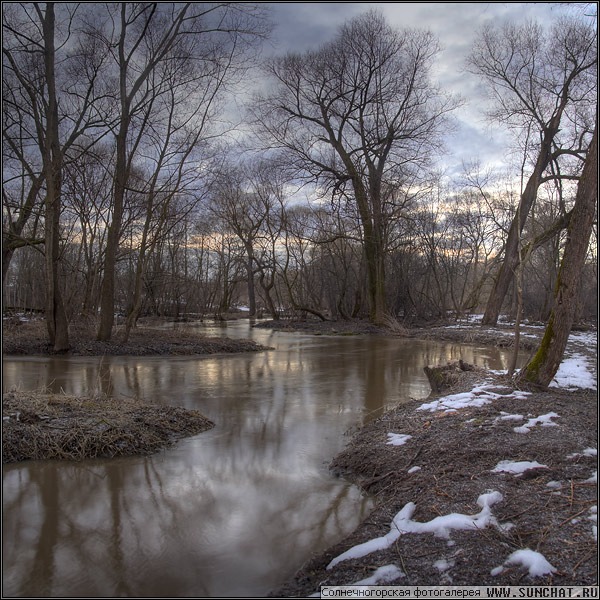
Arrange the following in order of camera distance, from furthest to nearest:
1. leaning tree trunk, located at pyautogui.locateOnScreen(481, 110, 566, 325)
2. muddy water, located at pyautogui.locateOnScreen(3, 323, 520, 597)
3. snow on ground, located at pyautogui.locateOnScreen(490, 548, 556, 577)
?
leaning tree trunk, located at pyautogui.locateOnScreen(481, 110, 566, 325), muddy water, located at pyautogui.locateOnScreen(3, 323, 520, 597), snow on ground, located at pyautogui.locateOnScreen(490, 548, 556, 577)

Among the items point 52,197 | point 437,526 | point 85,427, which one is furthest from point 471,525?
point 52,197

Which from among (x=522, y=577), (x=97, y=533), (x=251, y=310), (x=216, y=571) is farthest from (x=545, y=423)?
(x=251, y=310)

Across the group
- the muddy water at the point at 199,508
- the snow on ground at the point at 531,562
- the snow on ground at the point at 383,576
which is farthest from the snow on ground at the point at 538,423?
the snow on ground at the point at 383,576

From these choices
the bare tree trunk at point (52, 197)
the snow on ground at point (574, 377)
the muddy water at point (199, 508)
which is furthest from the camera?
the bare tree trunk at point (52, 197)

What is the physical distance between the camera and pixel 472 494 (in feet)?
13.2

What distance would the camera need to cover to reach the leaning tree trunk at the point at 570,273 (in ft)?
21.9

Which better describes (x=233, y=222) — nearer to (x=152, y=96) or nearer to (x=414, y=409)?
(x=152, y=96)

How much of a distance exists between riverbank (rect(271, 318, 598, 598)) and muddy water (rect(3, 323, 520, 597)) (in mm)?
377

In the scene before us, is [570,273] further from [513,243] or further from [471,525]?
[513,243]

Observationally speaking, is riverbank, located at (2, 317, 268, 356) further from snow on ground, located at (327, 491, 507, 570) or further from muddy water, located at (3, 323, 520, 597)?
snow on ground, located at (327, 491, 507, 570)

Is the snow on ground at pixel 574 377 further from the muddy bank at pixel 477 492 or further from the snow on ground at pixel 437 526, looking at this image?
the snow on ground at pixel 437 526

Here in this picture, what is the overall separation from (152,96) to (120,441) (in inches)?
529

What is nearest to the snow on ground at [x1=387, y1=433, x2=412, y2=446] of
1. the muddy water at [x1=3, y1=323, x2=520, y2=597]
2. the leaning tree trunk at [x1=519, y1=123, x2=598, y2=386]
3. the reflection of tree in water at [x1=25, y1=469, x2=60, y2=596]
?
the muddy water at [x1=3, y1=323, x2=520, y2=597]

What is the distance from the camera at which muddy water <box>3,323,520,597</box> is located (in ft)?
11.3
